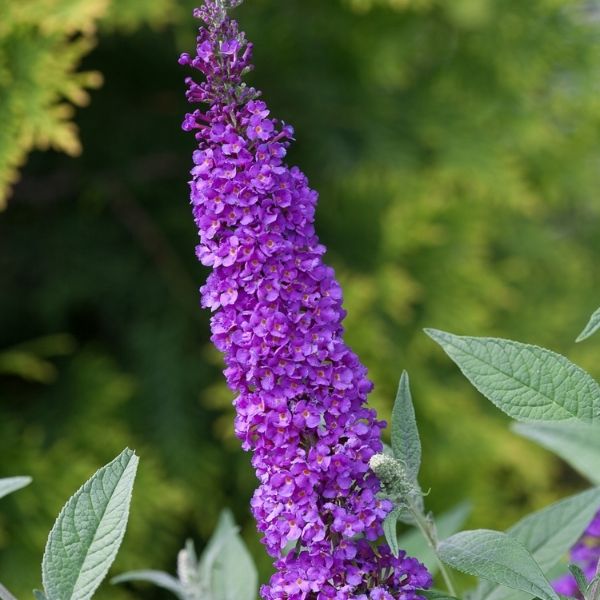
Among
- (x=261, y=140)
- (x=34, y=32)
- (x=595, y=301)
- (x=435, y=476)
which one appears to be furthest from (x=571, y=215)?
(x=261, y=140)

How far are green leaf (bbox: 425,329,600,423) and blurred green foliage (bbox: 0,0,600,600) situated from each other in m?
1.82

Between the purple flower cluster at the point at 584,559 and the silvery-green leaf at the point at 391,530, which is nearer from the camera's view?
the silvery-green leaf at the point at 391,530

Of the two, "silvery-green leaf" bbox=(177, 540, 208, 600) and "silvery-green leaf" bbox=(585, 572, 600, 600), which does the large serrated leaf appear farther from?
"silvery-green leaf" bbox=(177, 540, 208, 600)


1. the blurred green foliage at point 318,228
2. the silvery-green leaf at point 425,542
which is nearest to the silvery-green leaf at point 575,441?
the silvery-green leaf at point 425,542

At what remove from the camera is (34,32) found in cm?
238

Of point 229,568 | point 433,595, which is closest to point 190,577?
point 229,568

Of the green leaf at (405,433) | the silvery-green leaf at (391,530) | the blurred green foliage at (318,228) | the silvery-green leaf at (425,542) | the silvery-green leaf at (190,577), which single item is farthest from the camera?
the blurred green foliage at (318,228)

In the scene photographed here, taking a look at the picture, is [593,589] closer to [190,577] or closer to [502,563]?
[502,563]

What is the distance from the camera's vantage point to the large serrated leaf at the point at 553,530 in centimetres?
108

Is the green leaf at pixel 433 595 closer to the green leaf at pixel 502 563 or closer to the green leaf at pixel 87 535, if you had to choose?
the green leaf at pixel 502 563

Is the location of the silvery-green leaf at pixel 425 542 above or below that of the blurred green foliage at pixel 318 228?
below

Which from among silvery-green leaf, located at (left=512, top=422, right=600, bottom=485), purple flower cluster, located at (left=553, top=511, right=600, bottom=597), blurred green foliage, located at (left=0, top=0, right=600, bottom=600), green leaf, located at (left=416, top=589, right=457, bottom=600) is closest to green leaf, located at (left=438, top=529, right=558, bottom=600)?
green leaf, located at (left=416, top=589, right=457, bottom=600)

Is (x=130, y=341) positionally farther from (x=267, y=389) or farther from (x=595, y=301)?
(x=267, y=389)

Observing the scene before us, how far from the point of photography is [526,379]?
88 cm
